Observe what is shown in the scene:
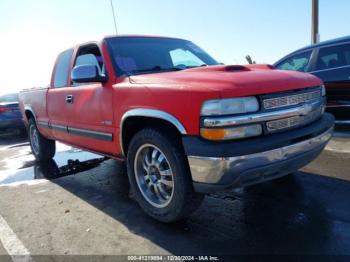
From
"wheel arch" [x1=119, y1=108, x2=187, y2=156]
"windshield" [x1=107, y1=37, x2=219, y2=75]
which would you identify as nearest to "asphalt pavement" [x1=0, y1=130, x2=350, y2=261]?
"wheel arch" [x1=119, y1=108, x2=187, y2=156]

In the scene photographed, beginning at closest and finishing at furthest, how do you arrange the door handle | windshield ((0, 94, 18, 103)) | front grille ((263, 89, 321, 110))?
1. front grille ((263, 89, 321, 110))
2. the door handle
3. windshield ((0, 94, 18, 103))

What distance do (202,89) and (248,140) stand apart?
540 millimetres

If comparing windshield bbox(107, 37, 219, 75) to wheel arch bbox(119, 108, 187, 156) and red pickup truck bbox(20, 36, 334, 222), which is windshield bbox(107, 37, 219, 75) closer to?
red pickup truck bbox(20, 36, 334, 222)

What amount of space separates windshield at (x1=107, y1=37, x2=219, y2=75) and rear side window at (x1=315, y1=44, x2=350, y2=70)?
107 inches

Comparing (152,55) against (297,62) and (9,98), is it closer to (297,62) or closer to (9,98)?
(297,62)

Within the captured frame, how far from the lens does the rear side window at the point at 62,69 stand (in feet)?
17.0

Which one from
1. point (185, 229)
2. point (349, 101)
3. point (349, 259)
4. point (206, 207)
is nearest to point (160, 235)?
point (185, 229)

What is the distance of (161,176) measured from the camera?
3336mm

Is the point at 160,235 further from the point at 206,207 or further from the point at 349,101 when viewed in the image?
the point at 349,101

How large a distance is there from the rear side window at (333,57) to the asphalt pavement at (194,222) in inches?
81.0

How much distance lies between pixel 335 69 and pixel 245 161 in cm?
449

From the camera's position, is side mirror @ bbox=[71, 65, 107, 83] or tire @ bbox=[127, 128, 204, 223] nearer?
tire @ bbox=[127, 128, 204, 223]

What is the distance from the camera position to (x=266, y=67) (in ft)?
12.1

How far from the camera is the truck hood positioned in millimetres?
2771
